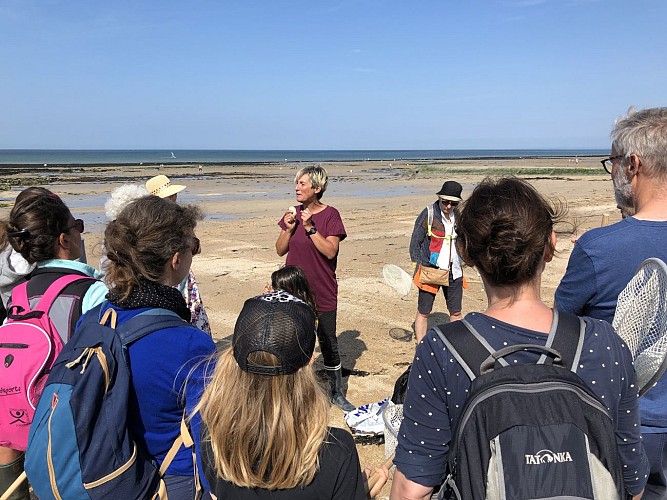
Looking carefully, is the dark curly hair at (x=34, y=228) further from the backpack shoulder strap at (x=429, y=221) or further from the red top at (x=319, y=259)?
the backpack shoulder strap at (x=429, y=221)

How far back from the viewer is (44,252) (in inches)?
112

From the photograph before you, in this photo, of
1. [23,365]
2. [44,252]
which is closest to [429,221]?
[44,252]

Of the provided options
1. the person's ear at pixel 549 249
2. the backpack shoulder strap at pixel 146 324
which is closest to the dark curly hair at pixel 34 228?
the backpack shoulder strap at pixel 146 324

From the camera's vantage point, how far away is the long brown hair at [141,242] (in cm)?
219

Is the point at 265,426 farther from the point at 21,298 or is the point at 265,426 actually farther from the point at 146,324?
the point at 21,298

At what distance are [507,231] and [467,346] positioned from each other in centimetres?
39

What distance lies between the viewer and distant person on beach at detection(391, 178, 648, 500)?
1.60m

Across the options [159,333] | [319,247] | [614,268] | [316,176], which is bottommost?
[319,247]

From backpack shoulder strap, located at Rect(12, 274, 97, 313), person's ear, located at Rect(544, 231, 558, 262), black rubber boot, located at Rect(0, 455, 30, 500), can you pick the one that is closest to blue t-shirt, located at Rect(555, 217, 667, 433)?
person's ear, located at Rect(544, 231, 558, 262)

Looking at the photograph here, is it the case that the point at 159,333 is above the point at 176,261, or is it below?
below

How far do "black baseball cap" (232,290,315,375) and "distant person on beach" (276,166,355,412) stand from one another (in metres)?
3.03

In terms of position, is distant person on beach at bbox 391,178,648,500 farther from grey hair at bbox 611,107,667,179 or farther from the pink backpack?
the pink backpack

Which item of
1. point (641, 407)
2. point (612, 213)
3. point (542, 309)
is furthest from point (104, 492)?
point (612, 213)

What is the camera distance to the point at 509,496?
138cm
